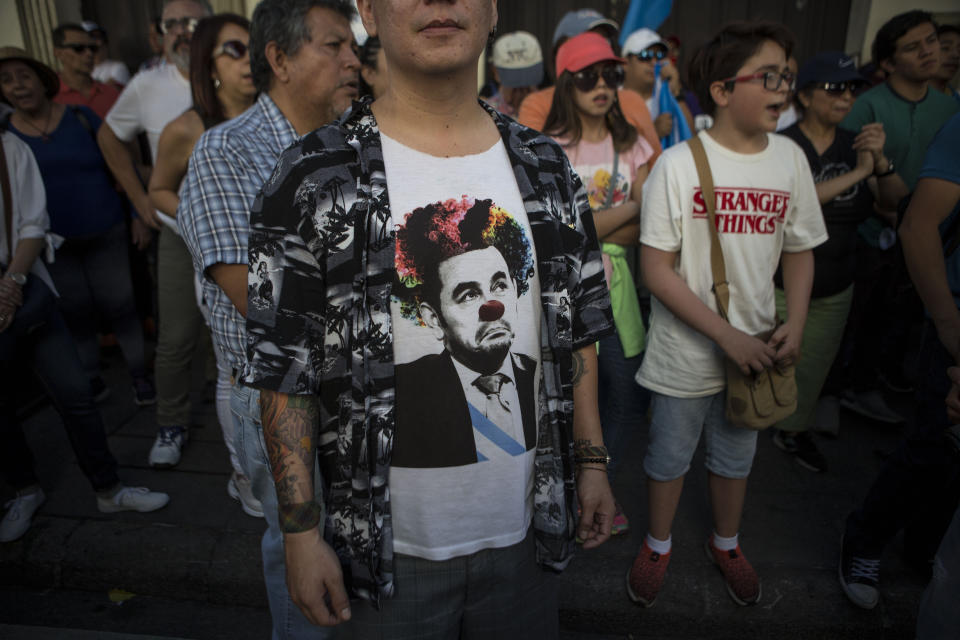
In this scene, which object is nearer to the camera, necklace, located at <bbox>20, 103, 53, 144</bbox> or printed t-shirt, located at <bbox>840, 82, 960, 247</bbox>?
printed t-shirt, located at <bbox>840, 82, 960, 247</bbox>

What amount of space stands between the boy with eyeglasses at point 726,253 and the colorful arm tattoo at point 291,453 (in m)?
1.54

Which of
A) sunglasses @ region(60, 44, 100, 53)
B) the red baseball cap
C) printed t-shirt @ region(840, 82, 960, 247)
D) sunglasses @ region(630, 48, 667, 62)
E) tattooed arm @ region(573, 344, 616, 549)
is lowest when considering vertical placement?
tattooed arm @ region(573, 344, 616, 549)

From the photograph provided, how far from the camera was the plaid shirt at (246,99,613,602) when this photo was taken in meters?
1.22

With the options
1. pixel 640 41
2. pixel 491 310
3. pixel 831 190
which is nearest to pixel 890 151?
pixel 831 190

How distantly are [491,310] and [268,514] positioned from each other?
41.5 inches

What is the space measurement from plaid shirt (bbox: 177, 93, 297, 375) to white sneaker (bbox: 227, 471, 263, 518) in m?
1.02

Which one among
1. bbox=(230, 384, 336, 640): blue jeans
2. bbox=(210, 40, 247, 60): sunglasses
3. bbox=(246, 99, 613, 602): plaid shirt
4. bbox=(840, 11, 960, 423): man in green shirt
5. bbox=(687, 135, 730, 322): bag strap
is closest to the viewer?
bbox=(246, 99, 613, 602): plaid shirt

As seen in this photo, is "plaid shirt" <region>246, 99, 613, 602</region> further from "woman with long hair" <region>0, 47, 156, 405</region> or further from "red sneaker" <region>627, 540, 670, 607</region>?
"woman with long hair" <region>0, 47, 156, 405</region>

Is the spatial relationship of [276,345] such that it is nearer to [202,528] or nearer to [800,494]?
[202,528]

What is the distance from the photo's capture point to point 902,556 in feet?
9.29

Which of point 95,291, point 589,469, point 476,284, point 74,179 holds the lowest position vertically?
point 95,291

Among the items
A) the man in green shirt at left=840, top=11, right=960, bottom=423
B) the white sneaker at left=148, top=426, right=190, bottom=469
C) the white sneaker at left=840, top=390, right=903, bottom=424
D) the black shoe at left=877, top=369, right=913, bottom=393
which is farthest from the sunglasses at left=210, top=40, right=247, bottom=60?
the black shoe at left=877, top=369, right=913, bottom=393

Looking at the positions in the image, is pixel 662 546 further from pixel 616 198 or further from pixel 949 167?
pixel 949 167

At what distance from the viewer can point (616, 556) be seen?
113 inches
